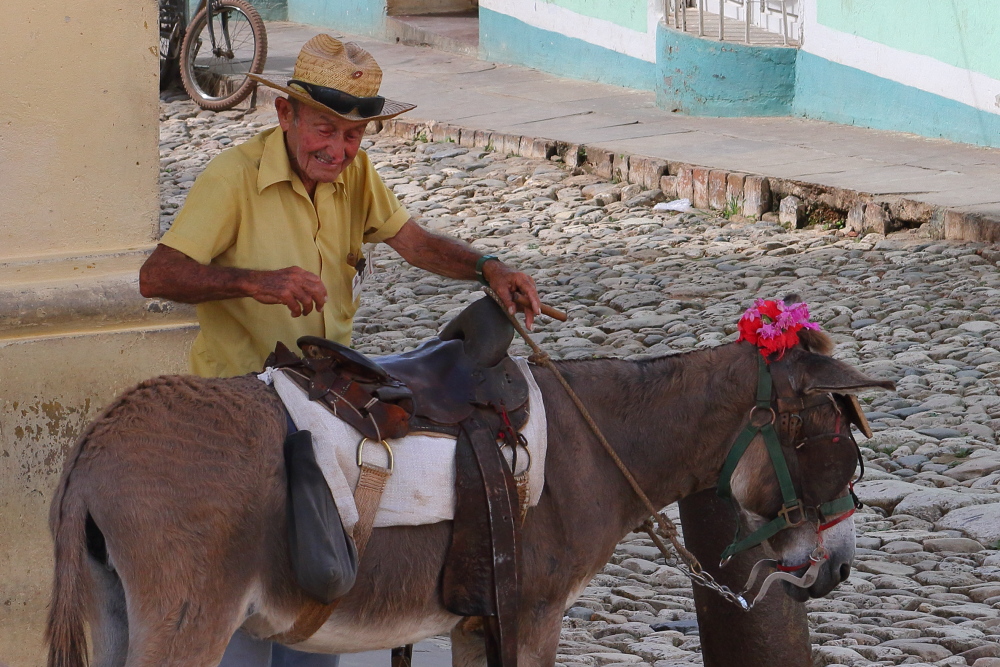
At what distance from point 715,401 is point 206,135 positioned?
39.2 ft

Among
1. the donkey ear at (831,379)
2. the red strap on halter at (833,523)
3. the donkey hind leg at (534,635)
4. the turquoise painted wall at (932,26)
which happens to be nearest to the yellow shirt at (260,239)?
the donkey hind leg at (534,635)

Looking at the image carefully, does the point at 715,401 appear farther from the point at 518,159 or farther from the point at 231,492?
the point at 518,159

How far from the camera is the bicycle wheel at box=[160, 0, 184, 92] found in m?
16.0

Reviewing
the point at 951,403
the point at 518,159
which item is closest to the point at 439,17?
the point at 518,159

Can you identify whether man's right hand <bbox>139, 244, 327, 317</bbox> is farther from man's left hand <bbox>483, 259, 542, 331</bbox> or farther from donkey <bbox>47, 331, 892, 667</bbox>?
man's left hand <bbox>483, 259, 542, 331</bbox>

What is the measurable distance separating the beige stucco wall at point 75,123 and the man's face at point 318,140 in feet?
3.60

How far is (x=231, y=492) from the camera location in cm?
278

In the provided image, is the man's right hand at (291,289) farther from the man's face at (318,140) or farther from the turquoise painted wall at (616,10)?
the turquoise painted wall at (616,10)

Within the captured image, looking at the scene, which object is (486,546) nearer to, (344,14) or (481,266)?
(481,266)

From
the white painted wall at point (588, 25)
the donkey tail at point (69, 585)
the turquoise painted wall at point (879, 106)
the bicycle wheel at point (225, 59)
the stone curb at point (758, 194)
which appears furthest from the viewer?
the bicycle wheel at point (225, 59)

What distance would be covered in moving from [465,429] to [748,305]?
521 centimetres

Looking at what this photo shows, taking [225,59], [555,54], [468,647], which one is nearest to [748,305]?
[468,647]

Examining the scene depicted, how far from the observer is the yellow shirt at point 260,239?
Result: 329cm

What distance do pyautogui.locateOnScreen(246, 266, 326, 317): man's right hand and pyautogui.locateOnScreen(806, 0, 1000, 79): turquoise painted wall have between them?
8.68 meters
